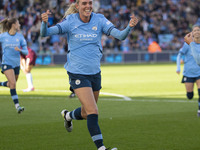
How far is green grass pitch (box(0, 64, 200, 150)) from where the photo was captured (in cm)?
828

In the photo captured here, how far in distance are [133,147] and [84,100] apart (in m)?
1.32

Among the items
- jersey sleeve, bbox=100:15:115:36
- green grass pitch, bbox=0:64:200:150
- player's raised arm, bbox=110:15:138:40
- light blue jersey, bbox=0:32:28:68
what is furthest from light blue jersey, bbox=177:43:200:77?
player's raised arm, bbox=110:15:138:40

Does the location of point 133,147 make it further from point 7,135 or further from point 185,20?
point 185,20

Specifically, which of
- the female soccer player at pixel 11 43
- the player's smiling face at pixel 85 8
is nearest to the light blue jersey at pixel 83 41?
the player's smiling face at pixel 85 8

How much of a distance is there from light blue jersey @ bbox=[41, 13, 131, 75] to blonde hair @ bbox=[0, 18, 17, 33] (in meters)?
5.66

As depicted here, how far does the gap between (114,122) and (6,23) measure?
4.26m

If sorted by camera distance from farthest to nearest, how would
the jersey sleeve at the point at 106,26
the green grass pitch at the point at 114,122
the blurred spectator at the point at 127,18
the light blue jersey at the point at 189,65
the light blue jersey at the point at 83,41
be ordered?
the blurred spectator at the point at 127,18, the light blue jersey at the point at 189,65, the green grass pitch at the point at 114,122, the jersey sleeve at the point at 106,26, the light blue jersey at the point at 83,41

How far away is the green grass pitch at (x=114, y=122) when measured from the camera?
828 centimetres

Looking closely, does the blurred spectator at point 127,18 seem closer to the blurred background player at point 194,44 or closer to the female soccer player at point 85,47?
the blurred background player at point 194,44

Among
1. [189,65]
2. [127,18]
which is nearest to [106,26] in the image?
[189,65]

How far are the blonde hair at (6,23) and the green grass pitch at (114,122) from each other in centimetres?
218

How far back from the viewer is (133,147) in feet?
26.1

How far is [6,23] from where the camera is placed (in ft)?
42.5

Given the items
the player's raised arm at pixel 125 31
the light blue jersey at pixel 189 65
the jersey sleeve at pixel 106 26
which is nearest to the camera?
the player's raised arm at pixel 125 31
